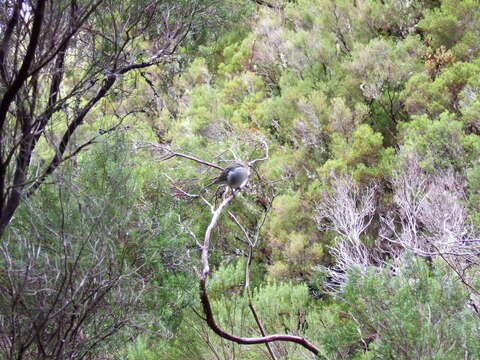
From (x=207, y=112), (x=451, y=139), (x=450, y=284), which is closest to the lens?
(x=450, y=284)

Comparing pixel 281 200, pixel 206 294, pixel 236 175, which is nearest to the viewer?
pixel 206 294

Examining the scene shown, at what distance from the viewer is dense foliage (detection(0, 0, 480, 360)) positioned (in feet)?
9.08

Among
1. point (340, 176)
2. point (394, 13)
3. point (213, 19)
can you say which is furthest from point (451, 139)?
point (213, 19)

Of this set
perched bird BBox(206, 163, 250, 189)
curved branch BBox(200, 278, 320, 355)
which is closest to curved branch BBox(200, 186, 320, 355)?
curved branch BBox(200, 278, 320, 355)

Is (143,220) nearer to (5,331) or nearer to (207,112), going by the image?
(5,331)

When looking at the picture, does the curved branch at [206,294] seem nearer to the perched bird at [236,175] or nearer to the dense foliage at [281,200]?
the perched bird at [236,175]

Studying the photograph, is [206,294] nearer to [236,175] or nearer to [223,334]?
[223,334]

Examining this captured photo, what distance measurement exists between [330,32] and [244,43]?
3676mm

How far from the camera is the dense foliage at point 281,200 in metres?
2.77

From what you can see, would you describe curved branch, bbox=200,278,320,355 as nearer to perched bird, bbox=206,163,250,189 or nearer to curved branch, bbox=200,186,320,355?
curved branch, bbox=200,186,320,355

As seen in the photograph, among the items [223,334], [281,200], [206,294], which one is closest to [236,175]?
[206,294]

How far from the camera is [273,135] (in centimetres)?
1162

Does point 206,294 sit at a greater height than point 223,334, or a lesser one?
greater

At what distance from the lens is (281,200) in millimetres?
9414
